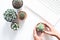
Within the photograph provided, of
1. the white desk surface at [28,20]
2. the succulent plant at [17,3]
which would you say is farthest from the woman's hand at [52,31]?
the succulent plant at [17,3]

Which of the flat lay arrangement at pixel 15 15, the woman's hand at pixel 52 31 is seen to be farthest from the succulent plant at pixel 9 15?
the woman's hand at pixel 52 31

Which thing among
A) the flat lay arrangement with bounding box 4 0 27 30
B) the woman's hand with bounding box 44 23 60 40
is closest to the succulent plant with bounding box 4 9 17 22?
the flat lay arrangement with bounding box 4 0 27 30

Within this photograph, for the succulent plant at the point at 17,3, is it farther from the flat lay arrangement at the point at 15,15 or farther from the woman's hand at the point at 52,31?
the woman's hand at the point at 52,31

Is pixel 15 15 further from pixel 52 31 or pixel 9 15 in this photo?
pixel 52 31

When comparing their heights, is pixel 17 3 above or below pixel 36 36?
above

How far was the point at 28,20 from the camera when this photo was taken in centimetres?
91

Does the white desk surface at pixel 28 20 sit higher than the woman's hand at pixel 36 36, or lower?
higher

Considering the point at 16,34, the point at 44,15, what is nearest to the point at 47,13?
the point at 44,15

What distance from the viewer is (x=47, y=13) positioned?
2.98 feet

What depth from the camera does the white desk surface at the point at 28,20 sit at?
0.91m

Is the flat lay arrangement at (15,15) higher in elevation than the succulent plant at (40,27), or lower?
higher

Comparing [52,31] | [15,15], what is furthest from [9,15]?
[52,31]

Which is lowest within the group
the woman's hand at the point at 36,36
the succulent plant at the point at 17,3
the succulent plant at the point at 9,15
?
the woman's hand at the point at 36,36

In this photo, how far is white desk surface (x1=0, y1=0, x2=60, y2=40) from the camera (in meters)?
0.91
